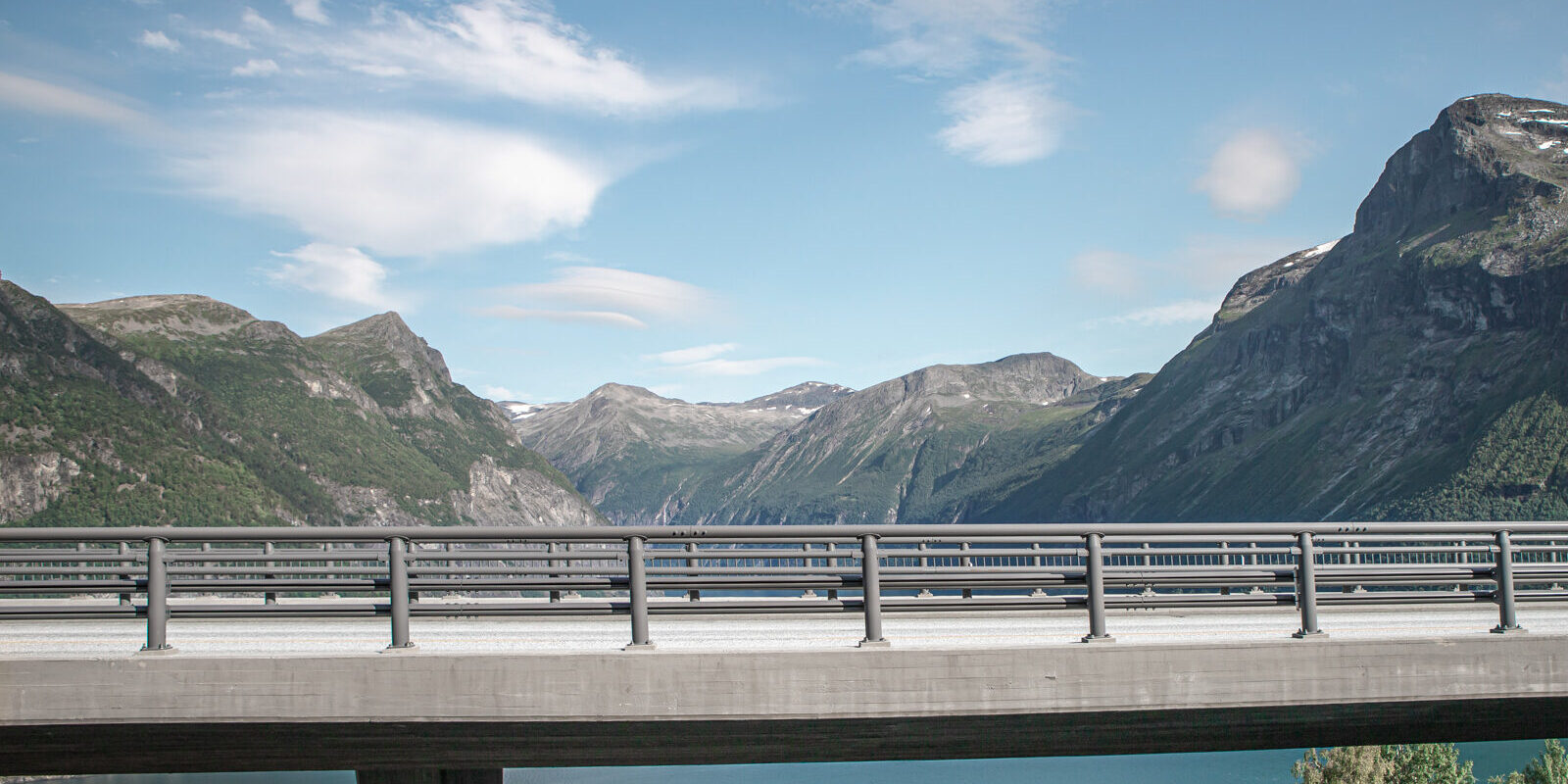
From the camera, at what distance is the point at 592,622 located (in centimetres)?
1397

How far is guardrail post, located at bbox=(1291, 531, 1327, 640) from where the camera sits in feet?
36.0

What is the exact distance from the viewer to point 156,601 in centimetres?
1021

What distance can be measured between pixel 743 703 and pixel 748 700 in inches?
1.9

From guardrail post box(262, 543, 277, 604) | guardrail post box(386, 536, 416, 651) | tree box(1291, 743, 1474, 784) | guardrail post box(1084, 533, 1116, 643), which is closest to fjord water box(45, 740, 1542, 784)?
tree box(1291, 743, 1474, 784)

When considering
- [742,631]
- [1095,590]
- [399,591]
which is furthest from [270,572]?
[1095,590]

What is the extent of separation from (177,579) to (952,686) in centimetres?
713

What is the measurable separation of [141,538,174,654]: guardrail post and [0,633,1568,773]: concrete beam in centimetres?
30

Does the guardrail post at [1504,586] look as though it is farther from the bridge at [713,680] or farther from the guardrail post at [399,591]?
the guardrail post at [399,591]

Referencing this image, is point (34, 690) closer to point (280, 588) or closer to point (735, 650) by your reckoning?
point (280, 588)

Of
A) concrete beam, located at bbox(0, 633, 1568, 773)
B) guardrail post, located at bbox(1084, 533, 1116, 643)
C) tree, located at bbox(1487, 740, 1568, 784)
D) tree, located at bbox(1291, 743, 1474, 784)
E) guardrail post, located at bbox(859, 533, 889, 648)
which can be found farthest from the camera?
tree, located at bbox(1487, 740, 1568, 784)

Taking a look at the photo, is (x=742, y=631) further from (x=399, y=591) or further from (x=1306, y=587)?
(x=1306, y=587)

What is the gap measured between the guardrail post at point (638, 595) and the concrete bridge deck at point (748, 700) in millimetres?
258

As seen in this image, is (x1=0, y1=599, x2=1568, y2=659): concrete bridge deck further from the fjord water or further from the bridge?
the fjord water

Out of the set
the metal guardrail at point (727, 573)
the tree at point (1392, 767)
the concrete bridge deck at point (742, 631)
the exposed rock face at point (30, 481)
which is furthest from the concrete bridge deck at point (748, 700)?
the exposed rock face at point (30, 481)
